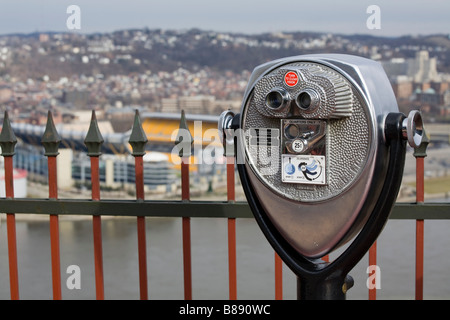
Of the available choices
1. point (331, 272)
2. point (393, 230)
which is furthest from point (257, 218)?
point (393, 230)

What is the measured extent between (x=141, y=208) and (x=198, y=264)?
36.1 ft

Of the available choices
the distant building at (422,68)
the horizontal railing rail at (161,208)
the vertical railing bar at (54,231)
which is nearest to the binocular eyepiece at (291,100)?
the horizontal railing rail at (161,208)

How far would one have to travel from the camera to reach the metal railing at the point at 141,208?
1419 mm

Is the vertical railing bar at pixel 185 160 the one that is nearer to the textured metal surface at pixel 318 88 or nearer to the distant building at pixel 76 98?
the textured metal surface at pixel 318 88

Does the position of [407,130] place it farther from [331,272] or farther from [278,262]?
[278,262]

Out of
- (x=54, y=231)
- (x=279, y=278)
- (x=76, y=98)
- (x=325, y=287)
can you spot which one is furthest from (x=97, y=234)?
(x=76, y=98)

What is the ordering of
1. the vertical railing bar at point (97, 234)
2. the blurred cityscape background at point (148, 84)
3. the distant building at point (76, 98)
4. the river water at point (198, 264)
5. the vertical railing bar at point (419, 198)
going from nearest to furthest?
the vertical railing bar at point (419, 198) < the vertical railing bar at point (97, 234) < the river water at point (198, 264) < the blurred cityscape background at point (148, 84) < the distant building at point (76, 98)

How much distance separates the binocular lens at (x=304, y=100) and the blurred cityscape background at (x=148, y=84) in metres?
17.3

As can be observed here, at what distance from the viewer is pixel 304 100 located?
101 cm

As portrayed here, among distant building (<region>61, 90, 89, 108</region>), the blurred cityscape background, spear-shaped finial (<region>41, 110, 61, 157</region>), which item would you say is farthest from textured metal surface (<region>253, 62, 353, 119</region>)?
distant building (<region>61, 90, 89, 108</region>)

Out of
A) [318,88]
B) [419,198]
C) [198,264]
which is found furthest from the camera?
[198,264]

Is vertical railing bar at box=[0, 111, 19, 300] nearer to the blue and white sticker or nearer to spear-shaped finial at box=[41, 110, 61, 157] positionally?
spear-shaped finial at box=[41, 110, 61, 157]

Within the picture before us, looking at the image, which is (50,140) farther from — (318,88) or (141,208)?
(318,88)
